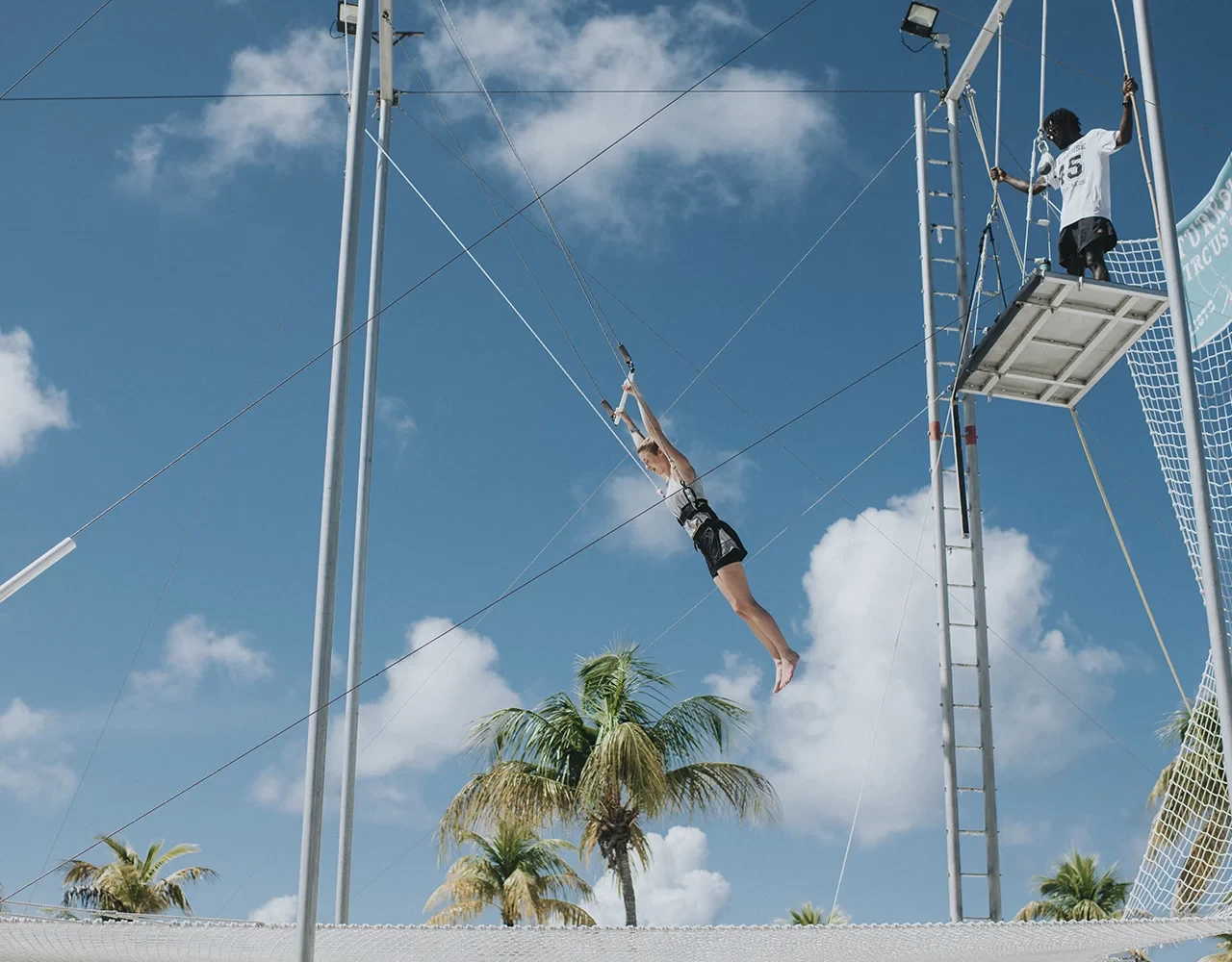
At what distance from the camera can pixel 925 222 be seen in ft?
33.9

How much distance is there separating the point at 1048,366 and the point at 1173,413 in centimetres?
170

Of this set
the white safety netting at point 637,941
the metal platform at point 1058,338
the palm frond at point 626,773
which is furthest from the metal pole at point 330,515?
the palm frond at point 626,773

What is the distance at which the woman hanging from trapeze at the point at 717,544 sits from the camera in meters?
8.76

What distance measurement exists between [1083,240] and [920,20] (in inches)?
115

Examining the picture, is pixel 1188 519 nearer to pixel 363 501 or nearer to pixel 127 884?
pixel 363 501

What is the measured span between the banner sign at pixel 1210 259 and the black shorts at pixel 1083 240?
148cm

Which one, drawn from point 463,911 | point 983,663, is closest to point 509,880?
point 463,911

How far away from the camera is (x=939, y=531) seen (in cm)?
969

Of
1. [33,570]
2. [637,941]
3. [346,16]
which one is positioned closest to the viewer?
[637,941]

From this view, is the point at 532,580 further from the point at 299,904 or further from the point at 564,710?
the point at 564,710

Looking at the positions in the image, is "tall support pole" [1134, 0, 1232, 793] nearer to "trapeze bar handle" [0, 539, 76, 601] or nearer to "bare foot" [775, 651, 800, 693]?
"bare foot" [775, 651, 800, 693]

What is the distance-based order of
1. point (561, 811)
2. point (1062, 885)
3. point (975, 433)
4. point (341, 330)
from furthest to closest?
1. point (1062, 885)
2. point (561, 811)
3. point (975, 433)
4. point (341, 330)

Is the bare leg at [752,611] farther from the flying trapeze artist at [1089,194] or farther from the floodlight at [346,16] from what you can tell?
the floodlight at [346,16]

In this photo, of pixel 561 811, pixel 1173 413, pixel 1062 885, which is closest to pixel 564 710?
pixel 561 811
